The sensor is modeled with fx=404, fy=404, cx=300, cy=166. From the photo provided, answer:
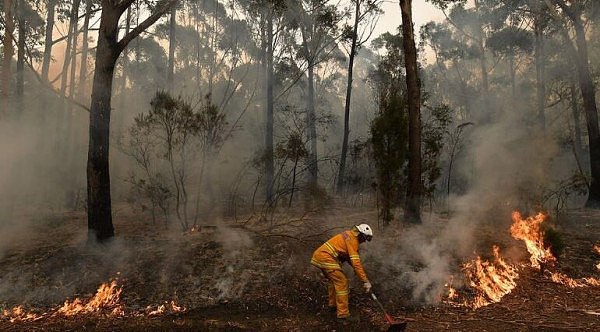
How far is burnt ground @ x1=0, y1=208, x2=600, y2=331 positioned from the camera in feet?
21.3

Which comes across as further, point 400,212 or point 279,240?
point 400,212

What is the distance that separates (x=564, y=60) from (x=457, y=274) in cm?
2555

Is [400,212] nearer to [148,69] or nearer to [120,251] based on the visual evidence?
[120,251]

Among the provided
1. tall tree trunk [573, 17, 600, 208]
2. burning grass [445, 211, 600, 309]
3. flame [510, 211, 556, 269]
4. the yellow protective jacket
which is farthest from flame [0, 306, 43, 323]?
tall tree trunk [573, 17, 600, 208]

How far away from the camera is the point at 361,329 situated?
636 cm

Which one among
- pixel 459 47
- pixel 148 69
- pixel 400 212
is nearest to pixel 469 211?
pixel 400 212

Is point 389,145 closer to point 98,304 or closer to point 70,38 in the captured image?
point 98,304

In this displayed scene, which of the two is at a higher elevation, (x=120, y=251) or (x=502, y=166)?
(x=502, y=166)

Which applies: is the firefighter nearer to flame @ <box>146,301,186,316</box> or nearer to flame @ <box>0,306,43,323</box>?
flame @ <box>146,301,186,316</box>

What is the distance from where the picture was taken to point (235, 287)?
25.1 ft

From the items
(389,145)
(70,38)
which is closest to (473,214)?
(389,145)

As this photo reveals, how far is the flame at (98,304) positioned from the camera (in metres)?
7.00

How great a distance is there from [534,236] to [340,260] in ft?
14.6

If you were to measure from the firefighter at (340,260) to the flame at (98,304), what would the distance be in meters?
A: 3.62
